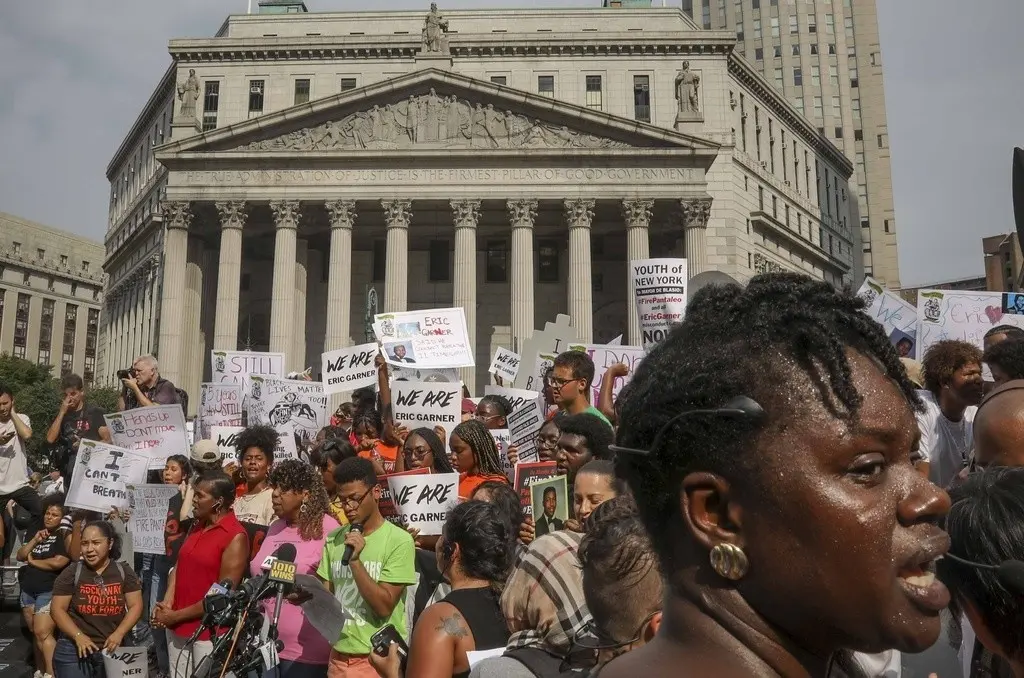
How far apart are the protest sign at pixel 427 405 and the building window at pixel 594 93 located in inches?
1751

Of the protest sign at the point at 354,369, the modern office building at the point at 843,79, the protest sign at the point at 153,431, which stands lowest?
the protest sign at the point at 153,431

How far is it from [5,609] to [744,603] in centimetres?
1748

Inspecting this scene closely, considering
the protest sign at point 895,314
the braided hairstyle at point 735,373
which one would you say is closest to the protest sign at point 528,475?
the braided hairstyle at point 735,373

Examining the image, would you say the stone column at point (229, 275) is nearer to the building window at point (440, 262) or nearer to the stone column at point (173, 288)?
the stone column at point (173, 288)

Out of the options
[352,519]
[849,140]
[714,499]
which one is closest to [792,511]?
[714,499]

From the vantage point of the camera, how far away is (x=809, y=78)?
9112cm

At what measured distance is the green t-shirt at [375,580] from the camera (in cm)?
604

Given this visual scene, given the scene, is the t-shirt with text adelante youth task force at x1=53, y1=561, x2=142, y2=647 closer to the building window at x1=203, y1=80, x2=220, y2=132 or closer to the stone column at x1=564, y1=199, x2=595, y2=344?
the stone column at x1=564, y1=199, x2=595, y2=344

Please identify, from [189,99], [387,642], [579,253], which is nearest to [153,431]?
[387,642]

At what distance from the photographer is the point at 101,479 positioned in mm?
11352

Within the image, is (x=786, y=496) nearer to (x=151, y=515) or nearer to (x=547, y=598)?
(x=547, y=598)

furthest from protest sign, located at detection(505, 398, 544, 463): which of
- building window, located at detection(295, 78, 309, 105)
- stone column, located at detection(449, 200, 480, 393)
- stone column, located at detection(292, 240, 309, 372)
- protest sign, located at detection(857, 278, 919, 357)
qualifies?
building window, located at detection(295, 78, 309, 105)

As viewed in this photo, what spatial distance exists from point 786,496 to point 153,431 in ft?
39.2

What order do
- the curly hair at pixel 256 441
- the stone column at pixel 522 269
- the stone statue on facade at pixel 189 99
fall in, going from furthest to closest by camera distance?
1. the stone statue on facade at pixel 189 99
2. the stone column at pixel 522 269
3. the curly hair at pixel 256 441
